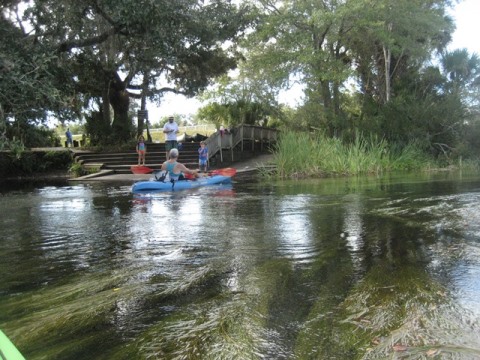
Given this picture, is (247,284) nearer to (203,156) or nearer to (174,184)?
(174,184)

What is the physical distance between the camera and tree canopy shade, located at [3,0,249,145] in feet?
26.9

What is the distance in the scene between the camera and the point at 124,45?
12852 mm

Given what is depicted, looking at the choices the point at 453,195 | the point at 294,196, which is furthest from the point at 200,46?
the point at 453,195

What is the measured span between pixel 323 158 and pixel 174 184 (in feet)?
21.1

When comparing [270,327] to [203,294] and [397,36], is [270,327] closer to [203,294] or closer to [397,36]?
[203,294]

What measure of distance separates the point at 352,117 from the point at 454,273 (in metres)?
19.0

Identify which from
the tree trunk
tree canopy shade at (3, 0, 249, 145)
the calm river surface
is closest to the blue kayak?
tree canopy shade at (3, 0, 249, 145)

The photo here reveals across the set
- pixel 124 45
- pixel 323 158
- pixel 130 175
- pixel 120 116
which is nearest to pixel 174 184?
pixel 124 45

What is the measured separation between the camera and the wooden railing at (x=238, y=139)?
19.9 meters

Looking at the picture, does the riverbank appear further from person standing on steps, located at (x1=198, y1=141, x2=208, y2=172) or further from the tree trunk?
the tree trunk

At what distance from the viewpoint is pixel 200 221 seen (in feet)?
26.2

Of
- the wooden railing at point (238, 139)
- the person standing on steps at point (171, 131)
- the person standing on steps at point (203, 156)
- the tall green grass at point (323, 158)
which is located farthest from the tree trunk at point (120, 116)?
the tall green grass at point (323, 158)

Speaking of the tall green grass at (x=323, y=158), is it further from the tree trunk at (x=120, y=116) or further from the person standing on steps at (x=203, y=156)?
the tree trunk at (x=120, y=116)

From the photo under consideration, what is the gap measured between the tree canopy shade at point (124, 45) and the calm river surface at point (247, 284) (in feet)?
7.88
